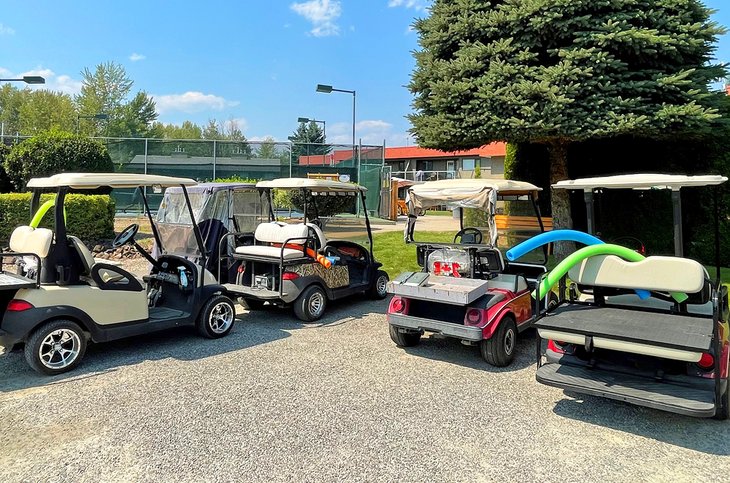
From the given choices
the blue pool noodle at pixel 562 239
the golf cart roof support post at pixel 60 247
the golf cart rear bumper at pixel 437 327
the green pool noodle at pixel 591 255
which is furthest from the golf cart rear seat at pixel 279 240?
the green pool noodle at pixel 591 255

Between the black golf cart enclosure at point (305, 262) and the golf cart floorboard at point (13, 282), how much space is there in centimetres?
240

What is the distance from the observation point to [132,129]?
1633 inches

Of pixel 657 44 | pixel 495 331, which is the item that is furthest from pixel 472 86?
pixel 495 331

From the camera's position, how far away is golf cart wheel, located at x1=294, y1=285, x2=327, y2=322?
250 inches

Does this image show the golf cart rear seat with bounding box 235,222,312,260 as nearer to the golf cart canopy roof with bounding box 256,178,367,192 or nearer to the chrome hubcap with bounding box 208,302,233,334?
the golf cart canopy roof with bounding box 256,178,367,192

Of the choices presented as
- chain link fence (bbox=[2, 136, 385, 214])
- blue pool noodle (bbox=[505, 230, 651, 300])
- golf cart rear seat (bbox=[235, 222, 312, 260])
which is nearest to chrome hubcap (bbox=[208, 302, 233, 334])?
golf cart rear seat (bbox=[235, 222, 312, 260])

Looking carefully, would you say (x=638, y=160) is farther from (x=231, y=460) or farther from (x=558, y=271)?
(x=231, y=460)

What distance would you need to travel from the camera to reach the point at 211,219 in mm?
7496

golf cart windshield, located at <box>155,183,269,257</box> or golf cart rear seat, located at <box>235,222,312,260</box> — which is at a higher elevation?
golf cart windshield, located at <box>155,183,269,257</box>

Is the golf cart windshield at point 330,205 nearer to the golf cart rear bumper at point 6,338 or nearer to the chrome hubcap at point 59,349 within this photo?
the chrome hubcap at point 59,349

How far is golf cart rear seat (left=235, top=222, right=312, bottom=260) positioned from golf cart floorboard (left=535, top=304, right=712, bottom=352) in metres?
3.38

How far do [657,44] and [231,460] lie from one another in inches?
337

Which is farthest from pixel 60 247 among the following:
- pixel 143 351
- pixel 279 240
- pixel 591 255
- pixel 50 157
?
pixel 50 157

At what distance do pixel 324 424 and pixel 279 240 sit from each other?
3.62 meters
